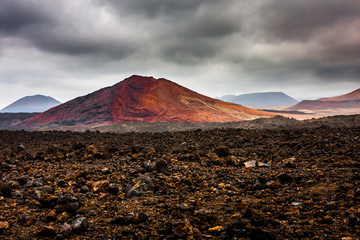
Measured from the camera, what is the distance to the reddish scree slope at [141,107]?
5816 cm

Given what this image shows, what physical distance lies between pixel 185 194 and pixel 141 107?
58.7 m

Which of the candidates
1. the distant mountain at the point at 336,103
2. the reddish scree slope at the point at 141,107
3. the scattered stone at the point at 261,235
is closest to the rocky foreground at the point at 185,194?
the scattered stone at the point at 261,235

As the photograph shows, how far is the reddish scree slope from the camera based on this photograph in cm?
5816

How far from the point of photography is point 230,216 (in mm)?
3707

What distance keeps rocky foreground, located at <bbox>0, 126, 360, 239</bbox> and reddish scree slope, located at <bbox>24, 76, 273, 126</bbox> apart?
1801 inches

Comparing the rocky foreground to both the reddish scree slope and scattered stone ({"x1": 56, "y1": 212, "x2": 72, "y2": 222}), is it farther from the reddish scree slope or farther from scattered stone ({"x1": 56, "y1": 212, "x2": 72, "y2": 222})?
the reddish scree slope

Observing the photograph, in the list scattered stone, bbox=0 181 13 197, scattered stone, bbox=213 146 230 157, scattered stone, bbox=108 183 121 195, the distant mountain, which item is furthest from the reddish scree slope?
the distant mountain

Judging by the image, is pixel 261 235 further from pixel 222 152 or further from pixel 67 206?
pixel 222 152

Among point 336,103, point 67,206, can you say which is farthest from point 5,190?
point 336,103

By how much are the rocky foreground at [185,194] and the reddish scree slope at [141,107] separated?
4574 cm

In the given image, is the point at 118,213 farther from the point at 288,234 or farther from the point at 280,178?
the point at 280,178

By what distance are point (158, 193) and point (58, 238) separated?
2.13 meters

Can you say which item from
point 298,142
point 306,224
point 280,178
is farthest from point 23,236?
point 298,142

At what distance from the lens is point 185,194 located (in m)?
4.80
